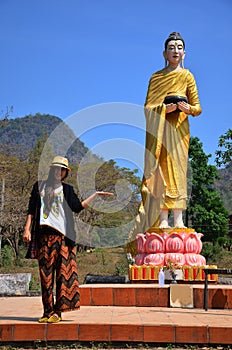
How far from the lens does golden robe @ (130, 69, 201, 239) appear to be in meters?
10.6

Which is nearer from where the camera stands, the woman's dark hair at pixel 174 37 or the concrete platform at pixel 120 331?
the concrete platform at pixel 120 331

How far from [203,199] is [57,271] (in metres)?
23.9

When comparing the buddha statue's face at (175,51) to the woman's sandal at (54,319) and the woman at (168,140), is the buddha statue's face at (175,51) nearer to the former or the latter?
the woman at (168,140)

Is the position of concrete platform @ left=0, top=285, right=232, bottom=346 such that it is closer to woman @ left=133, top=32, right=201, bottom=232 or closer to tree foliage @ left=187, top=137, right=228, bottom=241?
woman @ left=133, top=32, right=201, bottom=232

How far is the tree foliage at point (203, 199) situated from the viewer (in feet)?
90.7

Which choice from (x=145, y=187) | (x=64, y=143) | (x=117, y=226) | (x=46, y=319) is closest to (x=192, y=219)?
(x=117, y=226)

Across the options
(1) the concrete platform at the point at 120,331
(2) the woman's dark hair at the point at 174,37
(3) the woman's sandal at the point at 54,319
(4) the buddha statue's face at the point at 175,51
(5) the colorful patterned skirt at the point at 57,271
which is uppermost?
(2) the woman's dark hair at the point at 174,37

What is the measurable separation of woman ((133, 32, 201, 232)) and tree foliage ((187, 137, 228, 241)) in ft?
55.1

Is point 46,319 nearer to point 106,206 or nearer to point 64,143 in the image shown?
point 106,206

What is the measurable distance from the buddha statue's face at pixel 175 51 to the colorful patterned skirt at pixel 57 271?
260 inches

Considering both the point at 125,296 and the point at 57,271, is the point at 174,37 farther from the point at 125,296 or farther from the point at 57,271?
the point at 57,271

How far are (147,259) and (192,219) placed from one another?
62.4 feet

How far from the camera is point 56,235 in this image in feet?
16.9

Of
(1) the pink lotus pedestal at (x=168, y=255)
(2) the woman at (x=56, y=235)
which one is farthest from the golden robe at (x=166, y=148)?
(2) the woman at (x=56, y=235)
